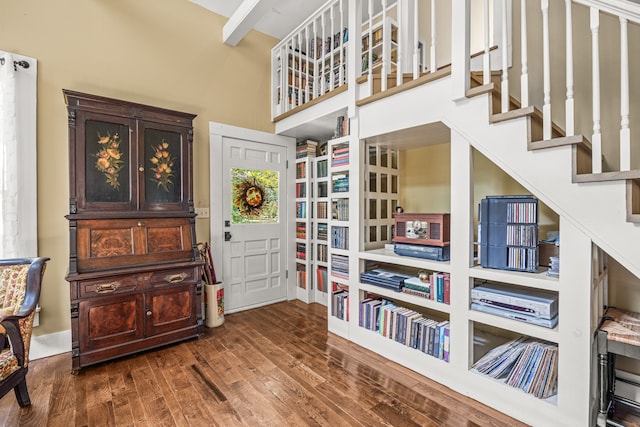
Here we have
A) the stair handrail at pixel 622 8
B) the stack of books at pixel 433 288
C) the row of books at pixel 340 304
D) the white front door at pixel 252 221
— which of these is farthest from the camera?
the white front door at pixel 252 221

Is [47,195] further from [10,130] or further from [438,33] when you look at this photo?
[438,33]

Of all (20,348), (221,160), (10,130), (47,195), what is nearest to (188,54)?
(221,160)

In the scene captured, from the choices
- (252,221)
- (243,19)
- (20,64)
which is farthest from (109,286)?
(243,19)

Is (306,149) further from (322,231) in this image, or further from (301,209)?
(322,231)

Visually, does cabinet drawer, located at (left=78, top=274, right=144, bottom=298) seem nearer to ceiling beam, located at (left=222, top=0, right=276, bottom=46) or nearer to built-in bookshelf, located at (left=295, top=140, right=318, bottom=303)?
built-in bookshelf, located at (left=295, top=140, right=318, bottom=303)

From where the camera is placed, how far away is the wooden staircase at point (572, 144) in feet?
4.50

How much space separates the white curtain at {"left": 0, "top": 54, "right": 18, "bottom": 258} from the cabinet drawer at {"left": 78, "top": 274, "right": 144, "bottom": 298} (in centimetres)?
65

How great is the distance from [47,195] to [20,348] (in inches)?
50.9

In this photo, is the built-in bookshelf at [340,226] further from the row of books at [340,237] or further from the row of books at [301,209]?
the row of books at [301,209]

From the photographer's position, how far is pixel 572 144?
151cm

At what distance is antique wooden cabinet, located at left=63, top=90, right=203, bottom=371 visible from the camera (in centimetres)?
225

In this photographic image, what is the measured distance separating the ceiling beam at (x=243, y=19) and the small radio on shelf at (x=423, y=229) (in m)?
2.25

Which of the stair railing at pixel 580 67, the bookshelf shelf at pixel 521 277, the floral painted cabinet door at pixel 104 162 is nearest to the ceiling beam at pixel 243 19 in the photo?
the floral painted cabinet door at pixel 104 162

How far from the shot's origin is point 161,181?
2670 millimetres
